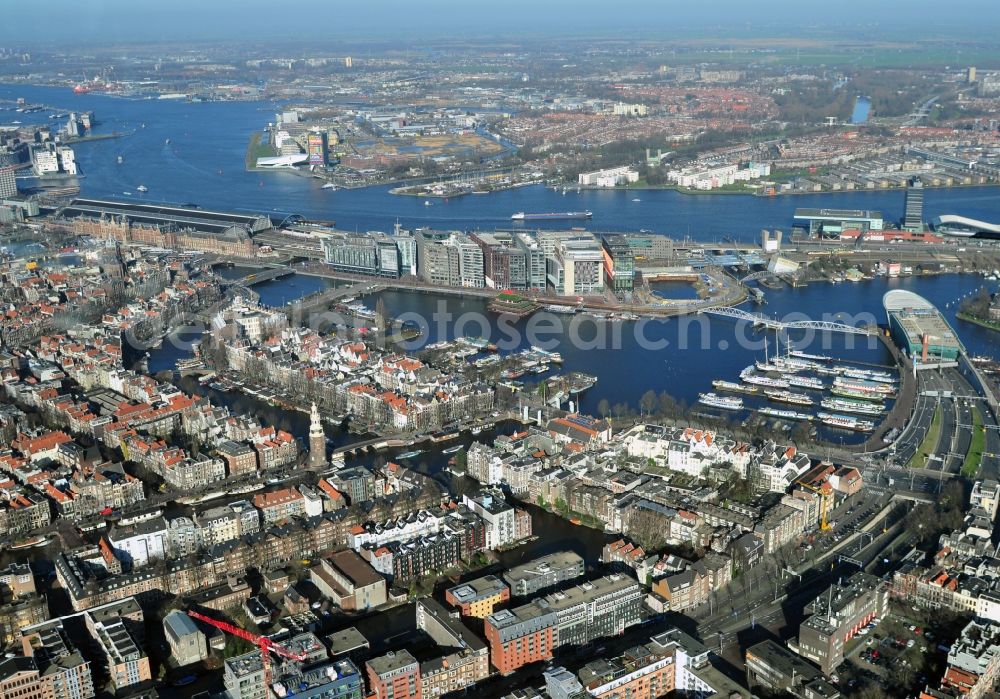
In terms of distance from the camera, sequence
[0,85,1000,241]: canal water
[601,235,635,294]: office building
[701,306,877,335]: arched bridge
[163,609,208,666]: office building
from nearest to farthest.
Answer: [163,609,208,666]: office building < [701,306,877,335]: arched bridge < [601,235,635,294]: office building < [0,85,1000,241]: canal water

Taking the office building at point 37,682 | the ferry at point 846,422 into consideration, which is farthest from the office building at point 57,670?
the ferry at point 846,422

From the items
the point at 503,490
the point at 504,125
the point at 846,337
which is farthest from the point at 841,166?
the point at 503,490

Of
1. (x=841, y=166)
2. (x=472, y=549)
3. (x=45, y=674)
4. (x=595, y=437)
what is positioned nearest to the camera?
(x=45, y=674)

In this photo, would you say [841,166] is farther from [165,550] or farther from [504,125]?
[165,550]

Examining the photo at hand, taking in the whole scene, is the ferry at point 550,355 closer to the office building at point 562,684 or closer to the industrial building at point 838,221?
the office building at point 562,684

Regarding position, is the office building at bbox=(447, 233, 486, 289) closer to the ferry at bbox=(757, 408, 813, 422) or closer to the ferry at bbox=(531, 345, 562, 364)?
the ferry at bbox=(531, 345, 562, 364)

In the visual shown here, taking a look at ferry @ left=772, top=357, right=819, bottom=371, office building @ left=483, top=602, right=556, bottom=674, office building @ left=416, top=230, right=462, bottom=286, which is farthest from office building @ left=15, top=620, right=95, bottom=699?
office building @ left=416, top=230, right=462, bottom=286

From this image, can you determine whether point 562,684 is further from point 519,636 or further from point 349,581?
point 349,581
